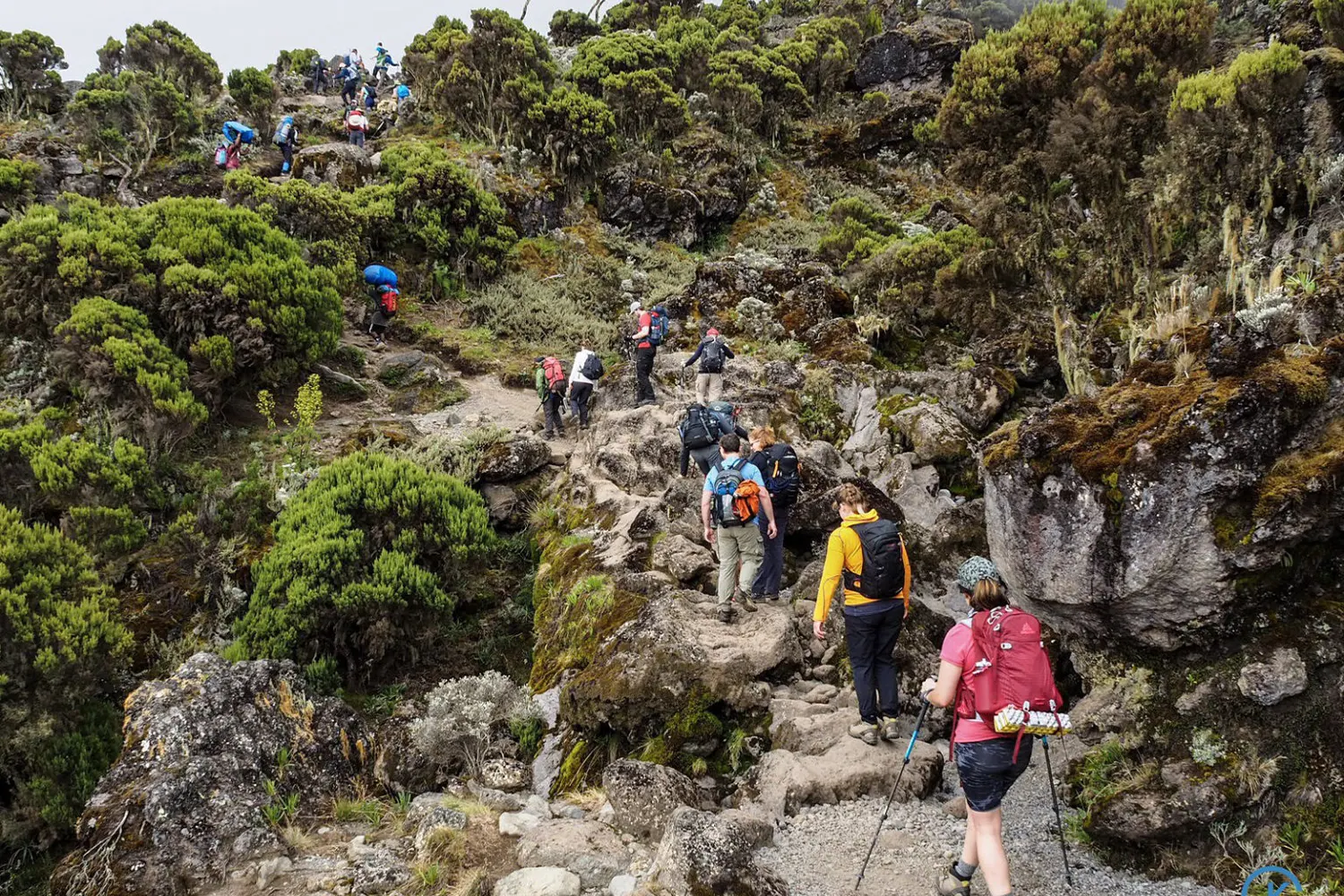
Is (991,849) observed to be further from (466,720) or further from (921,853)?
(466,720)

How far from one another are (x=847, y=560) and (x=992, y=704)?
1714 millimetres

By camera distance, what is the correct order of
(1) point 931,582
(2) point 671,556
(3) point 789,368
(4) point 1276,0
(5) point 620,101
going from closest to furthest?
(1) point 931,582 → (2) point 671,556 → (3) point 789,368 → (4) point 1276,0 → (5) point 620,101

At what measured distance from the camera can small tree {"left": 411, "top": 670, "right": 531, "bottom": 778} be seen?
6910mm

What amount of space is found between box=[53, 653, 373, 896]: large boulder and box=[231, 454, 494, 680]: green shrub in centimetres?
237

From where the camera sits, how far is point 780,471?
23.5ft

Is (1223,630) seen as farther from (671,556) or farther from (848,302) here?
(848,302)

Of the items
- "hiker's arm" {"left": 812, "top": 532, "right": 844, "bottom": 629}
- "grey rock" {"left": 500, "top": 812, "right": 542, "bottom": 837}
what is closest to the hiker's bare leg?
"hiker's arm" {"left": 812, "top": 532, "right": 844, "bottom": 629}

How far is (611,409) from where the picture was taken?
46.6 ft

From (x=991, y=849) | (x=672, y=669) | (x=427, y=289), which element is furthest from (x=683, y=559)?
(x=427, y=289)

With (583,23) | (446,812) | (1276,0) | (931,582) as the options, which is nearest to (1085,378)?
(931,582)

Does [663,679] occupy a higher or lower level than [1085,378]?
lower

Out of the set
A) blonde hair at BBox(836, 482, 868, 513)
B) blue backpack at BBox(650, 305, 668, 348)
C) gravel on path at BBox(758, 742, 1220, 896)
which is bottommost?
gravel on path at BBox(758, 742, 1220, 896)

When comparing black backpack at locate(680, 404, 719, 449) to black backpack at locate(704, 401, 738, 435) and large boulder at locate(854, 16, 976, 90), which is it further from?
large boulder at locate(854, 16, 976, 90)

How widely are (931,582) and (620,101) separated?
24.8 m
